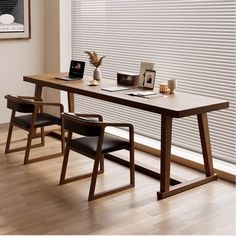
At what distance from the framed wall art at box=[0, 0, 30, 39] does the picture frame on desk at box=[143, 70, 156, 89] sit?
206 cm

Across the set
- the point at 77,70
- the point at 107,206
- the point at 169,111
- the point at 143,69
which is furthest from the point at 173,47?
the point at 107,206

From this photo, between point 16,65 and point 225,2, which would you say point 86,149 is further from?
point 16,65

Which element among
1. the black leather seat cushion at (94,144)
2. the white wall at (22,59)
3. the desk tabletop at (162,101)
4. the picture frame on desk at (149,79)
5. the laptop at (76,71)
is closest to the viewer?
the desk tabletop at (162,101)

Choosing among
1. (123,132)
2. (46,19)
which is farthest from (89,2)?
(123,132)

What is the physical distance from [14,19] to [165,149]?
9.22ft

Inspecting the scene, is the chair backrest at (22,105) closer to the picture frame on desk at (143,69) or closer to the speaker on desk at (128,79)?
the speaker on desk at (128,79)

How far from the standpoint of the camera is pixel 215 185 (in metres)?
3.56

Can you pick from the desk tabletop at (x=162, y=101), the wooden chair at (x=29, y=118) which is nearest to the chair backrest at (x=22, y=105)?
the wooden chair at (x=29, y=118)

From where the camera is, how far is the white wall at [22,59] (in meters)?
5.28

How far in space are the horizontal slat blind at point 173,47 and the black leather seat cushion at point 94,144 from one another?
101 centimetres

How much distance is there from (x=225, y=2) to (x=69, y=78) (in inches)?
62.9

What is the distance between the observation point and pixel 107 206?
317 cm

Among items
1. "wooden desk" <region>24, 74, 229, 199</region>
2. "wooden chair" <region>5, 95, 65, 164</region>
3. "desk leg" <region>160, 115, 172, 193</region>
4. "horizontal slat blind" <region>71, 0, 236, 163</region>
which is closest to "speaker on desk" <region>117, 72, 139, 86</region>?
"wooden desk" <region>24, 74, 229, 199</region>

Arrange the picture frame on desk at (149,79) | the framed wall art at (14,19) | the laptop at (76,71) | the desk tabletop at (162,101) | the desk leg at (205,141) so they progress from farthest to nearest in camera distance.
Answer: the framed wall art at (14,19)
the laptop at (76,71)
the picture frame on desk at (149,79)
the desk leg at (205,141)
the desk tabletop at (162,101)
